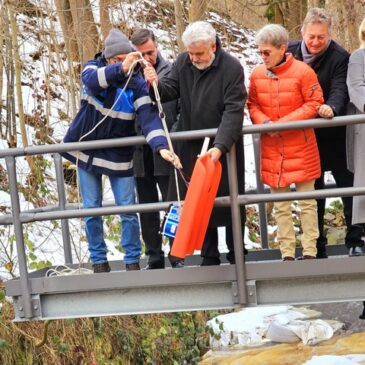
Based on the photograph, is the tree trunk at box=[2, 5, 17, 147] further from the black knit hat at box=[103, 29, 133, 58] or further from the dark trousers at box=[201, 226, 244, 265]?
the dark trousers at box=[201, 226, 244, 265]

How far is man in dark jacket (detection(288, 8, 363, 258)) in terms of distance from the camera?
674 cm

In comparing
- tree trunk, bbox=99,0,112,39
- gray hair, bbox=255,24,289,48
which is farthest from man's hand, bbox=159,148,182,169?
tree trunk, bbox=99,0,112,39

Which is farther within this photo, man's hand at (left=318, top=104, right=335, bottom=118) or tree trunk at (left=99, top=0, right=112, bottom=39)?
tree trunk at (left=99, top=0, right=112, bottom=39)

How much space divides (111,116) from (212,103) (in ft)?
2.23

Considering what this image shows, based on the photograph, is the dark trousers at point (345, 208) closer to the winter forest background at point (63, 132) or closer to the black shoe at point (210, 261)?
the black shoe at point (210, 261)

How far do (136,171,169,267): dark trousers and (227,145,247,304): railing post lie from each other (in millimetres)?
776

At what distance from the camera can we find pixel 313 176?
6.77m

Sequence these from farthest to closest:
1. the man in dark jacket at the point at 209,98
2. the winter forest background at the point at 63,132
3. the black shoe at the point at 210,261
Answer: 1. the winter forest background at the point at 63,132
2. the black shoe at the point at 210,261
3. the man in dark jacket at the point at 209,98

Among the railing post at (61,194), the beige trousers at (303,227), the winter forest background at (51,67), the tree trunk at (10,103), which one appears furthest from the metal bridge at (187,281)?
the tree trunk at (10,103)

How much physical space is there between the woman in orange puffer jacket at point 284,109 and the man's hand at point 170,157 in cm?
63

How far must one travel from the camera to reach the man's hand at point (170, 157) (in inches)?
252

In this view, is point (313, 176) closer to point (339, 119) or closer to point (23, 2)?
point (339, 119)

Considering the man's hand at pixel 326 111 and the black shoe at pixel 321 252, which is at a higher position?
the man's hand at pixel 326 111

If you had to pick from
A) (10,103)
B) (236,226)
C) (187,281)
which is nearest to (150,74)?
(236,226)
